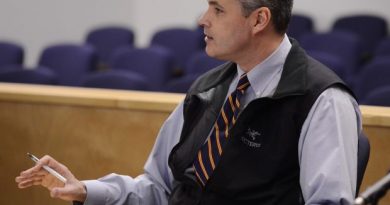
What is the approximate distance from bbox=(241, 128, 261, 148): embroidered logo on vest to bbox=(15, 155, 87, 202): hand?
0.52 m

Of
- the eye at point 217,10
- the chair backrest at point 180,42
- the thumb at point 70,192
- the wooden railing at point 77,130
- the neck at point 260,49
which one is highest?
the eye at point 217,10

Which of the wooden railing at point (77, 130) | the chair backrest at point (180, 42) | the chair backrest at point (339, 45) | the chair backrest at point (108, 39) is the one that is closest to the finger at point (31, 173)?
the wooden railing at point (77, 130)

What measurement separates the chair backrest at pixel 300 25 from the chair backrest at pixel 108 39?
5.94ft

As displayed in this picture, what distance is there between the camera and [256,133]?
7.15 feet

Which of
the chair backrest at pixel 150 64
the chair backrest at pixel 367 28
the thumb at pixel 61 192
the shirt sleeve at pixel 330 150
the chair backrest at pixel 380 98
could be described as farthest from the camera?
the chair backrest at pixel 367 28

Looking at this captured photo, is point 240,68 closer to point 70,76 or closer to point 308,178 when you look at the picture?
point 308,178

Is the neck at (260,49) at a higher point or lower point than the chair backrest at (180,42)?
higher

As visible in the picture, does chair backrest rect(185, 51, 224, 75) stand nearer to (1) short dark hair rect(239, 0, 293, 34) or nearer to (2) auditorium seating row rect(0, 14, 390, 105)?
(2) auditorium seating row rect(0, 14, 390, 105)

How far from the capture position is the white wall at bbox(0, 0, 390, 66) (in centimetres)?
894

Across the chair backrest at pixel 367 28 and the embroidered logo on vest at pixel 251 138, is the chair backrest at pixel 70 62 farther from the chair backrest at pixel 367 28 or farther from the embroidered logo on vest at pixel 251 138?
the embroidered logo on vest at pixel 251 138

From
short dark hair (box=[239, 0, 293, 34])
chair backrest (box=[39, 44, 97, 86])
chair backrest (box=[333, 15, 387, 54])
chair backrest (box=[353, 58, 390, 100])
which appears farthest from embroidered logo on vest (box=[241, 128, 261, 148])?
chair backrest (box=[333, 15, 387, 54])

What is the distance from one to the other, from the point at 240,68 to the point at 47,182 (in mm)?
691

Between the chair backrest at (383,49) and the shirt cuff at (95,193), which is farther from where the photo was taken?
the chair backrest at (383,49)

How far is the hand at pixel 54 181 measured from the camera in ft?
7.08
